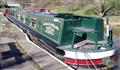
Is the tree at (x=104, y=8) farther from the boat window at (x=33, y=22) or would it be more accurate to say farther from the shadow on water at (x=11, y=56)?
the shadow on water at (x=11, y=56)

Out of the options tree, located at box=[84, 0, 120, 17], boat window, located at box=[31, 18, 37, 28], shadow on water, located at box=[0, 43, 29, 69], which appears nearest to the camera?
shadow on water, located at box=[0, 43, 29, 69]

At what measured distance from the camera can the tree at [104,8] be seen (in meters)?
37.3

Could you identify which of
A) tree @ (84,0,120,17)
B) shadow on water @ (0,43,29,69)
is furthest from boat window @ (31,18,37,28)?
tree @ (84,0,120,17)

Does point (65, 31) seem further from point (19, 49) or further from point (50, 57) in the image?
point (19, 49)

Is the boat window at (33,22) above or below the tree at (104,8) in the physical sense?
above

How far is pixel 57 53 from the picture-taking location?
13.0 m

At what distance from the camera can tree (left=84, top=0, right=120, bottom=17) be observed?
37.3 m

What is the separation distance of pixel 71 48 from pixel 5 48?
3874 millimetres

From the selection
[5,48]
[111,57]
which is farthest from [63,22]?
[5,48]

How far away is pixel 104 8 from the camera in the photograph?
1474 inches

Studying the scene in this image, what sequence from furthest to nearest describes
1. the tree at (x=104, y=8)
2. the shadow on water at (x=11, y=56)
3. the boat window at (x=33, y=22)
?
1. the tree at (x=104, y=8)
2. the boat window at (x=33, y=22)
3. the shadow on water at (x=11, y=56)

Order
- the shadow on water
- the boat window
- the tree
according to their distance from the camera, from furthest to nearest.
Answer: the tree < the boat window < the shadow on water

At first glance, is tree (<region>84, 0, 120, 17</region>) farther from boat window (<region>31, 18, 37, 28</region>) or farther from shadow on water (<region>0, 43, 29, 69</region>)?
shadow on water (<region>0, 43, 29, 69</region>)

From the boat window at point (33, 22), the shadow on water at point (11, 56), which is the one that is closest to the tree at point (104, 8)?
the boat window at point (33, 22)
